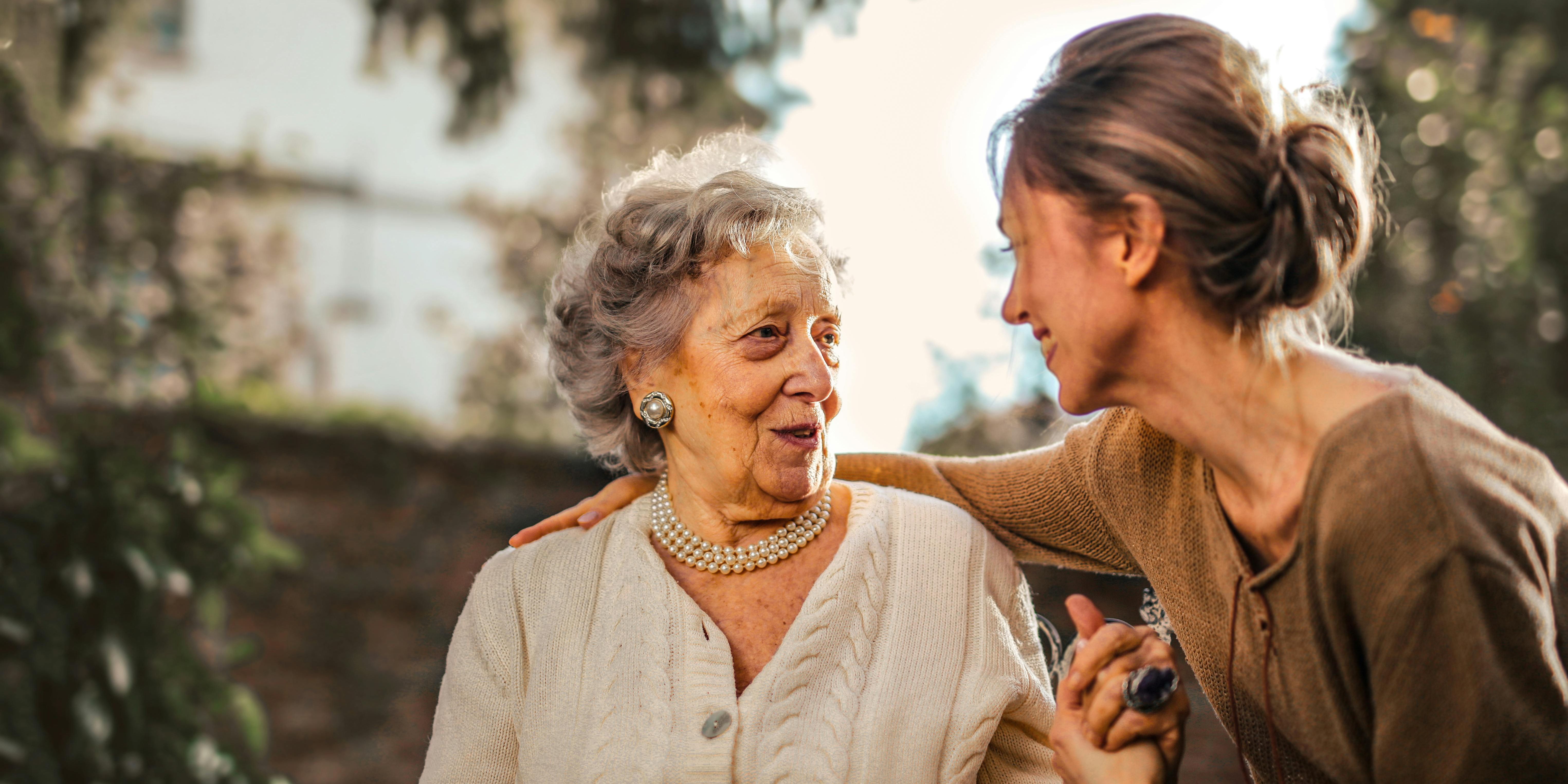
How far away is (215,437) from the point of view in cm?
309

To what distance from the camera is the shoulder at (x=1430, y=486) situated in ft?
4.29

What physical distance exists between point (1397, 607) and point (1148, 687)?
0.34 m

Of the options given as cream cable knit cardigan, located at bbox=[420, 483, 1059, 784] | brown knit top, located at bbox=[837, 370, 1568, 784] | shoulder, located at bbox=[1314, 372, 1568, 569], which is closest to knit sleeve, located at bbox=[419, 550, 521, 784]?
cream cable knit cardigan, located at bbox=[420, 483, 1059, 784]

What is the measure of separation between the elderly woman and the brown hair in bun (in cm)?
68

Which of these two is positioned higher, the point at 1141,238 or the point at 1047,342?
the point at 1141,238

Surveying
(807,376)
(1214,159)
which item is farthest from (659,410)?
(1214,159)

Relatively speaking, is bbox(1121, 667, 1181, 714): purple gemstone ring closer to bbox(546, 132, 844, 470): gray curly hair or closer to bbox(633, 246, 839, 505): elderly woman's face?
bbox(633, 246, 839, 505): elderly woman's face

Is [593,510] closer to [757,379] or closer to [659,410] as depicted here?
[659,410]

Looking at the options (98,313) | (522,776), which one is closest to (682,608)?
(522,776)

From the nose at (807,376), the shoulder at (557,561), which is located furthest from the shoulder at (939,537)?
the shoulder at (557,561)

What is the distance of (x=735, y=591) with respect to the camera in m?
2.03

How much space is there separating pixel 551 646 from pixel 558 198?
3424 millimetres

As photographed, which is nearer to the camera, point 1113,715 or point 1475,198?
point 1113,715

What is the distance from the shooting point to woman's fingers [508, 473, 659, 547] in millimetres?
2148
